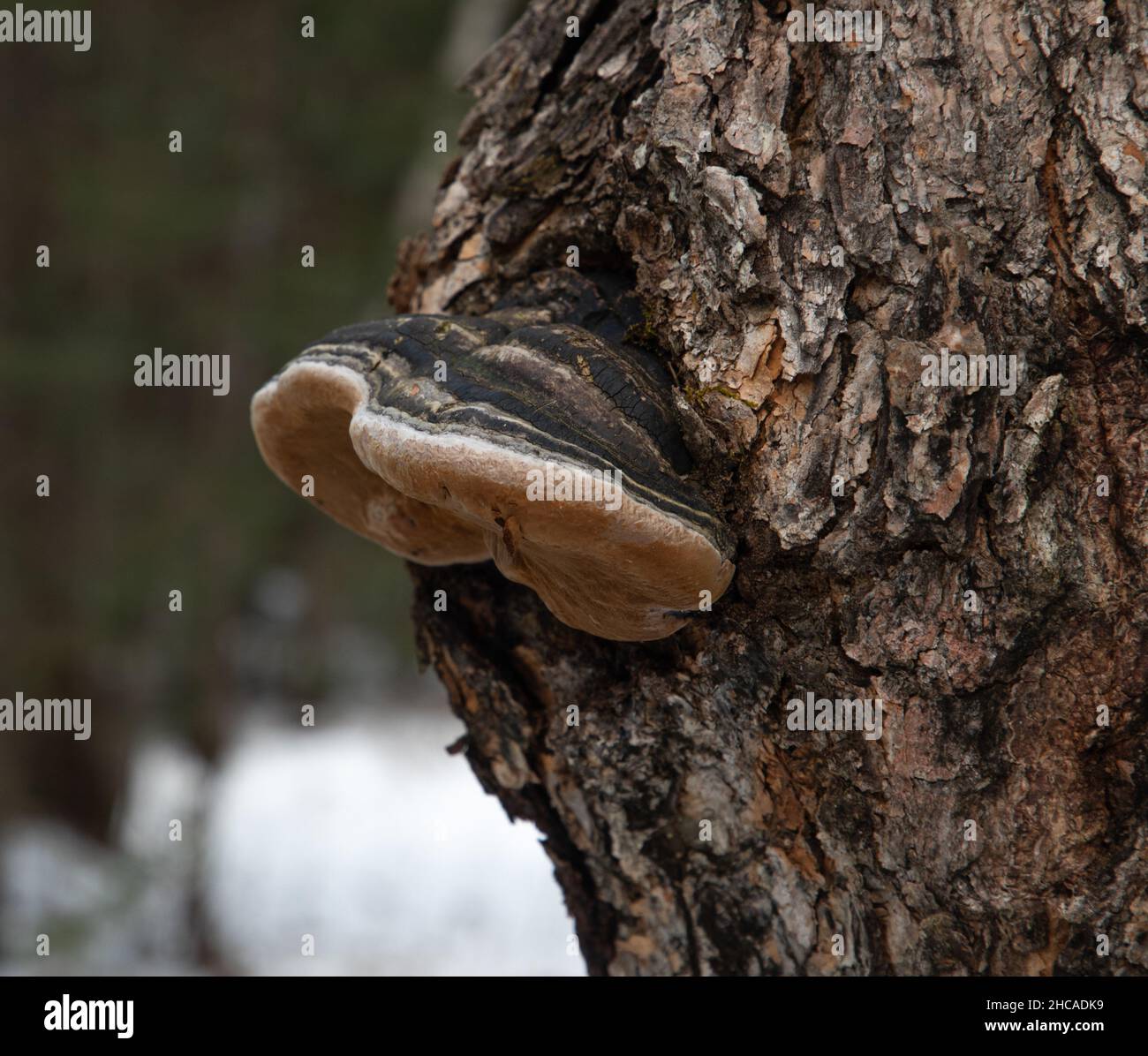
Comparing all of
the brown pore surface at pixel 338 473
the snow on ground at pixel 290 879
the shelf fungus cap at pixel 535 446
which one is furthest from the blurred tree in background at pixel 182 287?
the shelf fungus cap at pixel 535 446

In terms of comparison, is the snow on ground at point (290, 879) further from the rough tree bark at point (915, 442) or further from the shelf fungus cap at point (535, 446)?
the shelf fungus cap at point (535, 446)

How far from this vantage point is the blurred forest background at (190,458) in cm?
616

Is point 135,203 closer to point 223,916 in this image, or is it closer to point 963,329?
point 223,916

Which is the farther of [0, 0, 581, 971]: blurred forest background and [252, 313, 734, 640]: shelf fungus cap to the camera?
[0, 0, 581, 971]: blurred forest background

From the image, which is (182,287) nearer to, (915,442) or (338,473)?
(338,473)

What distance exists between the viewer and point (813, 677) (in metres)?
1.65

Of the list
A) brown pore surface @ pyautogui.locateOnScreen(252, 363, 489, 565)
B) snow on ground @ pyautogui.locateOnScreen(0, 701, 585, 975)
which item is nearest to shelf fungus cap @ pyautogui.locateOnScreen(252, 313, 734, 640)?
brown pore surface @ pyautogui.locateOnScreen(252, 363, 489, 565)

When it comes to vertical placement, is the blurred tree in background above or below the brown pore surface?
above

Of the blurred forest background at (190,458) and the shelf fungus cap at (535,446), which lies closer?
the shelf fungus cap at (535,446)

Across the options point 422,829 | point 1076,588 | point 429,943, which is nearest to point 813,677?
point 1076,588

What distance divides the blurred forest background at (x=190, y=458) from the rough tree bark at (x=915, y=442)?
4519 millimetres

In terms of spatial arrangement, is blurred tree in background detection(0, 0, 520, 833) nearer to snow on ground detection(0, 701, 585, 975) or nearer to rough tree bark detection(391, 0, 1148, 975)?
snow on ground detection(0, 701, 585, 975)

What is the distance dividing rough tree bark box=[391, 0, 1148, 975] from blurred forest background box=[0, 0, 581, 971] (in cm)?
452

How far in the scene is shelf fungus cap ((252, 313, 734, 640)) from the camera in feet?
4.61
